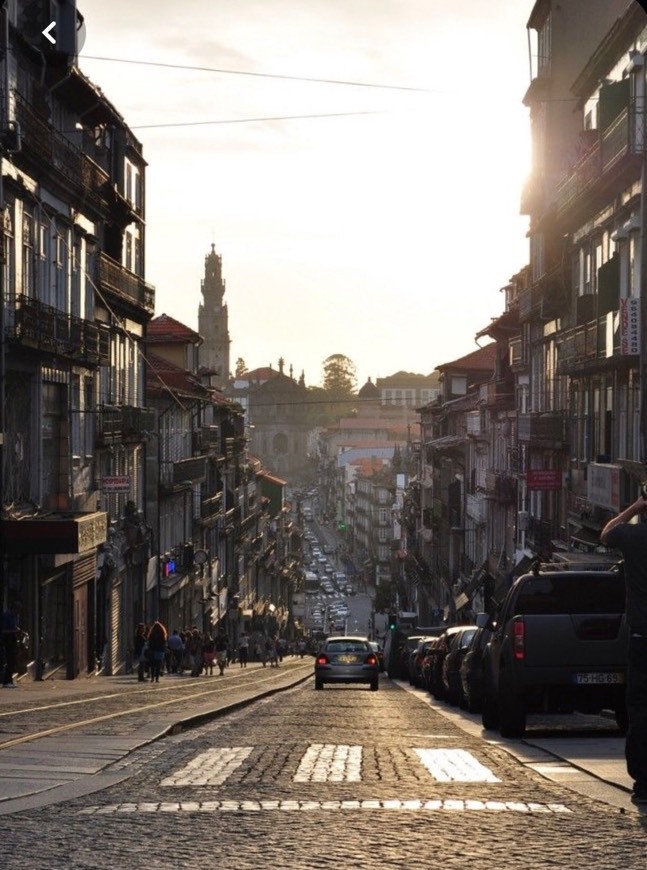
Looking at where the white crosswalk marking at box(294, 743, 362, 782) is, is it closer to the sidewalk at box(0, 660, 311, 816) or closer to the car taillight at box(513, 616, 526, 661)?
the sidewalk at box(0, 660, 311, 816)

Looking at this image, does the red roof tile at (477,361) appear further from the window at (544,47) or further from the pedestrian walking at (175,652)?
the pedestrian walking at (175,652)

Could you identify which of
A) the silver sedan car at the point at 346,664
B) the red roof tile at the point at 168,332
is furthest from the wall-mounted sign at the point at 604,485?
the red roof tile at the point at 168,332

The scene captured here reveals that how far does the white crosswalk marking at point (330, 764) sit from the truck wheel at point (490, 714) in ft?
10.3

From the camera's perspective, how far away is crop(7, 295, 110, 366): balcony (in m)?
32.0

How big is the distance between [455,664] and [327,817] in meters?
16.2

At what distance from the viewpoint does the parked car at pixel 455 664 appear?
24.3 m

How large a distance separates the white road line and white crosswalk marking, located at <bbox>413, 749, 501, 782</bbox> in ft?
4.49

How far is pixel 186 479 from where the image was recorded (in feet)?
198

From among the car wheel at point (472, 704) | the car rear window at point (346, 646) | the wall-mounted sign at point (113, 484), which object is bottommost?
the car rear window at point (346, 646)

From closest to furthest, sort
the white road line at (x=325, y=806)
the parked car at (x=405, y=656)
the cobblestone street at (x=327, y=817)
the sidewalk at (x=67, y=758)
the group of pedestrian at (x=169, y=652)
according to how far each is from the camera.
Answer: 1. the cobblestone street at (x=327, y=817)
2. the white road line at (x=325, y=806)
3. the sidewalk at (x=67, y=758)
4. the group of pedestrian at (x=169, y=652)
5. the parked car at (x=405, y=656)

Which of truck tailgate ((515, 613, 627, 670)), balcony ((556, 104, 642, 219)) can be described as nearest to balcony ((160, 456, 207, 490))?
balcony ((556, 104, 642, 219))

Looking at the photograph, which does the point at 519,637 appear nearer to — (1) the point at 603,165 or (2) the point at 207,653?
(1) the point at 603,165

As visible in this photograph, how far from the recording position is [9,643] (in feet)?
98.4

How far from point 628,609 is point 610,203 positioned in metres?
32.4
